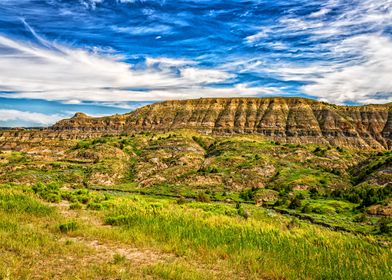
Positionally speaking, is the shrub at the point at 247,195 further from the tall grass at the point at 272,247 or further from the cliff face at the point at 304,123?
the cliff face at the point at 304,123

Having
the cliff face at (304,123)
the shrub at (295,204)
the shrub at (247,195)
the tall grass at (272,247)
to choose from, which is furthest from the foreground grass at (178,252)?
the cliff face at (304,123)

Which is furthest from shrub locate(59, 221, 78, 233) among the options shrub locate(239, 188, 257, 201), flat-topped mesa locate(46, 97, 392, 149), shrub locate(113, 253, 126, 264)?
flat-topped mesa locate(46, 97, 392, 149)

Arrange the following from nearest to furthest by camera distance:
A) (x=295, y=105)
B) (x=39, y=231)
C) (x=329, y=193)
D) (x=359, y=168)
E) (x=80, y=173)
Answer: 1. (x=39, y=231)
2. (x=329, y=193)
3. (x=80, y=173)
4. (x=359, y=168)
5. (x=295, y=105)

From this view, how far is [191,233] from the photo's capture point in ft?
40.3

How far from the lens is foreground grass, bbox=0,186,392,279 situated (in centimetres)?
867

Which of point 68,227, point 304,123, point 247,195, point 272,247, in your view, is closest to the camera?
point 272,247

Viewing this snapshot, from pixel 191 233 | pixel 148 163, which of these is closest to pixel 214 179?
pixel 148 163

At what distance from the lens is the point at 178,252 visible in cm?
1078

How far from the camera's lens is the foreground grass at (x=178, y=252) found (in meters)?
8.67

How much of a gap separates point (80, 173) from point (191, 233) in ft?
284

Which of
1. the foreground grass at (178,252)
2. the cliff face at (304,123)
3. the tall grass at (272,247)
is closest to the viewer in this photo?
the foreground grass at (178,252)

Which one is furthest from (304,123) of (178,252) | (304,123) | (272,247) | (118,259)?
(118,259)

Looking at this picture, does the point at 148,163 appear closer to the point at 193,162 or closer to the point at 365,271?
the point at 193,162

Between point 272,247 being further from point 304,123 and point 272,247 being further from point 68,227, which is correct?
point 304,123
